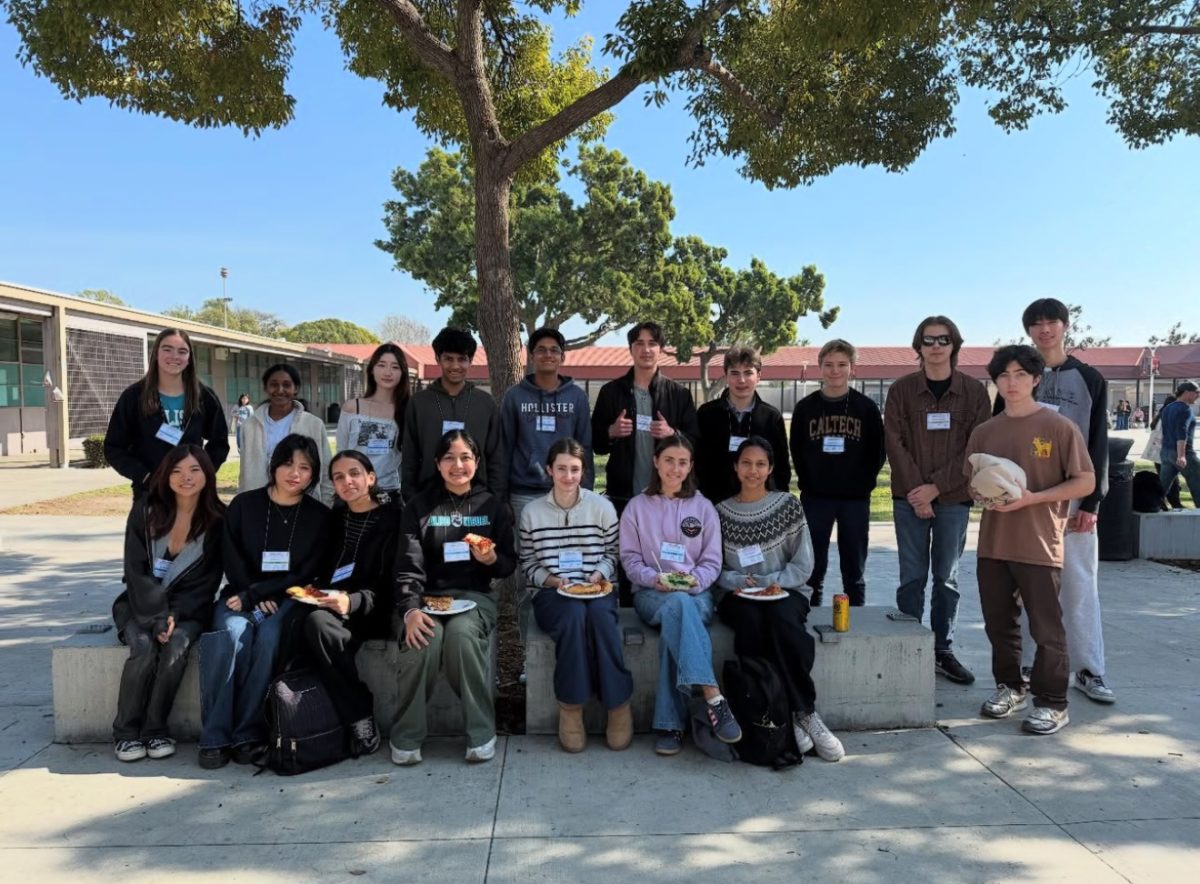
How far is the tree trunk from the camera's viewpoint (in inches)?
206

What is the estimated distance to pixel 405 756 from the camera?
3.37 meters

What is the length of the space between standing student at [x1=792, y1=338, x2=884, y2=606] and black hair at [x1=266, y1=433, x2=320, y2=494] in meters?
2.71

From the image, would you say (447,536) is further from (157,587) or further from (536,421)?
(157,587)

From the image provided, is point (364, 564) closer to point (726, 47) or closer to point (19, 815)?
point (19, 815)

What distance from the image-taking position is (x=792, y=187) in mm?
6883

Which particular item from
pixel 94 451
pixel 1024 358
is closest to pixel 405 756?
pixel 1024 358

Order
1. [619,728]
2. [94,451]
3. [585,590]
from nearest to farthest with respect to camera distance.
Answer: [619,728] → [585,590] → [94,451]

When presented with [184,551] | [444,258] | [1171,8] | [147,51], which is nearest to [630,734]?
[184,551]

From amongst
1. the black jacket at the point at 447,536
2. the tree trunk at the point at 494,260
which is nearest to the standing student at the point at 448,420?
the black jacket at the point at 447,536

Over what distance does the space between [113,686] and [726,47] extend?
16.9ft

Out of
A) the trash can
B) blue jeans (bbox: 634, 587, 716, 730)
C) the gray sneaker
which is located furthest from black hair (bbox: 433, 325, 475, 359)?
the trash can

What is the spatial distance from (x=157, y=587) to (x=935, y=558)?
4.06 meters

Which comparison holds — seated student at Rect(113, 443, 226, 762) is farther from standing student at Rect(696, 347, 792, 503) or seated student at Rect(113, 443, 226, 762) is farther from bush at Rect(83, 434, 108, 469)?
bush at Rect(83, 434, 108, 469)

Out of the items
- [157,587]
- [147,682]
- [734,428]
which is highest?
[734,428]
